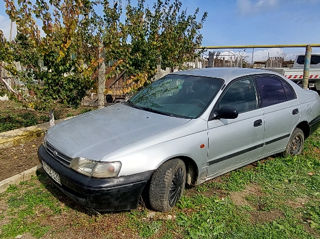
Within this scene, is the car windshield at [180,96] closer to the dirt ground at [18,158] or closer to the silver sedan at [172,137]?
the silver sedan at [172,137]

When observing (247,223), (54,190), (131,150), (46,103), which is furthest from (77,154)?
(46,103)

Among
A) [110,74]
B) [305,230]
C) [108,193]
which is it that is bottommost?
[305,230]

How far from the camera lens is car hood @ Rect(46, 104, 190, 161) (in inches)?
109

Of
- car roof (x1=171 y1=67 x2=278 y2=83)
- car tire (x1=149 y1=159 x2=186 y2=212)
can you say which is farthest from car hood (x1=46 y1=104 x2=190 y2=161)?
car roof (x1=171 y1=67 x2=278 y2=83)

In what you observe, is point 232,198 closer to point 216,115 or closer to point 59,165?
point 216,115

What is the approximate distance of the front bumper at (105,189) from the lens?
2.58 meters

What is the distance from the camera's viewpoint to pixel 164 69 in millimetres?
7371

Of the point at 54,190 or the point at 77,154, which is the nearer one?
the point at 77,154

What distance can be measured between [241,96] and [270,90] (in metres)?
0.70

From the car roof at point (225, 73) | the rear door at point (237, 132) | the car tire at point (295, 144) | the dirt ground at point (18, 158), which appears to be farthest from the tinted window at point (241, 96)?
the dirt ground at point (18, 158)

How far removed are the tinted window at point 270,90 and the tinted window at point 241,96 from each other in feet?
0.53

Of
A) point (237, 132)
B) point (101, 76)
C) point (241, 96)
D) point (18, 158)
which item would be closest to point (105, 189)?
point (237, 132)

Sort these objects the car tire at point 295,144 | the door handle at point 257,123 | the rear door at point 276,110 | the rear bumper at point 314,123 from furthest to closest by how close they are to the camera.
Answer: the rear bumper at point 314,123 < the car tire at point 295,144 < the rear door at point 276,110 < the door handle at point 257,123

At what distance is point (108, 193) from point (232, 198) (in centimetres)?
163
